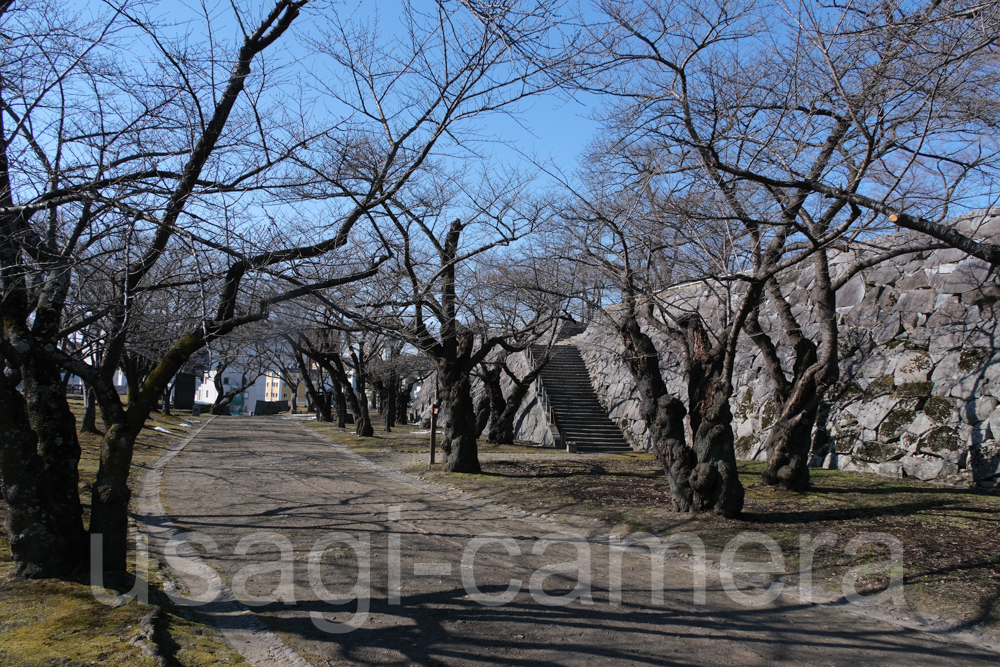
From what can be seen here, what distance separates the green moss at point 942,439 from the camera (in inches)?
431

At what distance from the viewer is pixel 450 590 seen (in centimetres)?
562

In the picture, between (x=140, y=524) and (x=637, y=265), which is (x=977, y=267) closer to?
(x=637, y=265)

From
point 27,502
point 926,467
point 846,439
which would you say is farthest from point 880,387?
point 27,502

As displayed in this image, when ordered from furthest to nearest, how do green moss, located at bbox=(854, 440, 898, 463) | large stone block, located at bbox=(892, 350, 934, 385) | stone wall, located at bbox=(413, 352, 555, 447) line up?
stone wall, located at bbox=(413, 352, 555, 447), large stone block, located at bbox=(892, 350, 934, 385), green moss, located at bbox=(854, 440, 898, 463)

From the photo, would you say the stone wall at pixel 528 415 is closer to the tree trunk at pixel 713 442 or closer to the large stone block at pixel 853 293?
the large stone block at pixel 853 293

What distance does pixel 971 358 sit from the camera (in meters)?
11.5

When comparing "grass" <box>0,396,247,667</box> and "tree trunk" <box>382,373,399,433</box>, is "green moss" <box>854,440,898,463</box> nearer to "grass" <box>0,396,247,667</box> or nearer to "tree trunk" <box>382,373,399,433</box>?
"grass" <box>0,396,247,667</box>

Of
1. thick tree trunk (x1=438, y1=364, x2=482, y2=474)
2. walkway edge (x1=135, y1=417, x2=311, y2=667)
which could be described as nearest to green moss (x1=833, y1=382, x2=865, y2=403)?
thick tree trunk (x1=438, y1=364, x2=482, y2=474)

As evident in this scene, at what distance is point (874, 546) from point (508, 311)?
32.7 feet

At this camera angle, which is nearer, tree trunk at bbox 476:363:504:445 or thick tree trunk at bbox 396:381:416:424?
tree trunk at bbox 476:363:504:445

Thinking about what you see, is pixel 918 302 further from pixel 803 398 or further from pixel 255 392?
pixel 255 392

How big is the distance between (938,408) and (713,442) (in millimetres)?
5734

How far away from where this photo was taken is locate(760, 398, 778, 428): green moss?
15066mm

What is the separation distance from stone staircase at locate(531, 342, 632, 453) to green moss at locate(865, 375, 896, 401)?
7742 mm
